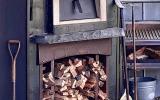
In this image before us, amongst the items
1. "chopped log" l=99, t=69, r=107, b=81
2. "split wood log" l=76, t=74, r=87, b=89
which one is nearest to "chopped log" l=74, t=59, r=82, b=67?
"split wood log" l=76, t=74, r=87, b=89

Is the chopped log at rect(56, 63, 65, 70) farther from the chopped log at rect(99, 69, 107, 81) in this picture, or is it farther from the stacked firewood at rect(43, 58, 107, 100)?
the chopped log at rect(99, 69, 107, 81)

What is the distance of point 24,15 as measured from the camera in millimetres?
3043

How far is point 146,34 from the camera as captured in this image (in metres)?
3.87

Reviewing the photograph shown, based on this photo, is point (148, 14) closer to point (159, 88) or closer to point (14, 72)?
point (159, 88)

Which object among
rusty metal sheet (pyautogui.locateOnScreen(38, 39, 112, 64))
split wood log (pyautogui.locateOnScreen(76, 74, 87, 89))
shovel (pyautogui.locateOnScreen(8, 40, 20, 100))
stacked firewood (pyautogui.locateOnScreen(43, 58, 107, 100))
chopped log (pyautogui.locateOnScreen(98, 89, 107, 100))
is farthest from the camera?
chopped log (pyautogui.locateOnScreen(98, 89, 107, 100))

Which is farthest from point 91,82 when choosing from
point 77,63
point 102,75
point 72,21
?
point 72,21

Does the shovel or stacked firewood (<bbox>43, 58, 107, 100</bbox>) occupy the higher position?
the shovel

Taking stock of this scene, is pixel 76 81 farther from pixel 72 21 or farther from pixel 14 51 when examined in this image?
pixel 14 51

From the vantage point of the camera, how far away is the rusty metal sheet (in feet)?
10.4

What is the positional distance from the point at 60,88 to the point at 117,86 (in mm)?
569

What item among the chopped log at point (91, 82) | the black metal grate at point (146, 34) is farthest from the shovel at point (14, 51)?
the black metal grate at point (146, 34)

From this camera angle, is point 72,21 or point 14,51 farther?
point 72,21

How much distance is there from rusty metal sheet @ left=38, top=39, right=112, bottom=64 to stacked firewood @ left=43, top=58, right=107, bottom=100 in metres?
0.11

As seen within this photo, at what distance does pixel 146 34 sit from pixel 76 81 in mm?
872
